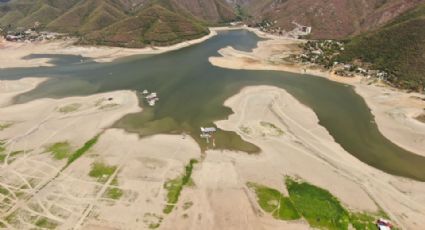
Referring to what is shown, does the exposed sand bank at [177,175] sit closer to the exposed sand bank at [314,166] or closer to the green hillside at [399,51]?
the exposed sand bank at [314,166]

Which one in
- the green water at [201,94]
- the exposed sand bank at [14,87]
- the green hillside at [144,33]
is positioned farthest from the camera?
the green hillside at [144,33]

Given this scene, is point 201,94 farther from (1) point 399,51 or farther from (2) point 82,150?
(1) point 399,51

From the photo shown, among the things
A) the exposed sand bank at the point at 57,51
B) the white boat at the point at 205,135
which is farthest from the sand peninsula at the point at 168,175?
the exposed sand bank at the point at 57,51

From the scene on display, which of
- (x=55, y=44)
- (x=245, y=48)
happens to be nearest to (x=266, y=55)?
(x=245, y=48)

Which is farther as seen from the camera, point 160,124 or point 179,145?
point 160,124

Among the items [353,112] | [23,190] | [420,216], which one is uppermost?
[353,112]

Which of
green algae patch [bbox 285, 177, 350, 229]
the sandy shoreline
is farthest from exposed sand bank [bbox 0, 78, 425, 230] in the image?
the sandy shoreline

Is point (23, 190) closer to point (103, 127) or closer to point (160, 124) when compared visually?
point (103, 127)
